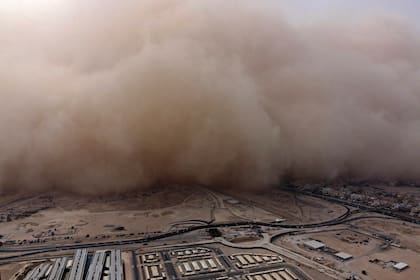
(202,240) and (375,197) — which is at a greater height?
(375,197)

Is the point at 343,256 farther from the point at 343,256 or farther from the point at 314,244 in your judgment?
the point at 314,244

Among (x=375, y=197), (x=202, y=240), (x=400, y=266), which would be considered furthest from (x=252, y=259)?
(x=375, y=197)

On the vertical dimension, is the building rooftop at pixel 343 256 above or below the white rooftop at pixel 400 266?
A: above

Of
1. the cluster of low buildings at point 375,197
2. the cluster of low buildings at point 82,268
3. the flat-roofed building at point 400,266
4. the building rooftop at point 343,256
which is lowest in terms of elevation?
the flat-roofed building at point 400,266

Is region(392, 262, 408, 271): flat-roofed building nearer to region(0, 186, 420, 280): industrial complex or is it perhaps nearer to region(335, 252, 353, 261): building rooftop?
region(0, 186, 420, 280): industrial complex

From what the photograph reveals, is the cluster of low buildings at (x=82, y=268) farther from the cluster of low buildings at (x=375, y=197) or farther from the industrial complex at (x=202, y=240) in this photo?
the cluster of low buildings at (x=375, y=197)

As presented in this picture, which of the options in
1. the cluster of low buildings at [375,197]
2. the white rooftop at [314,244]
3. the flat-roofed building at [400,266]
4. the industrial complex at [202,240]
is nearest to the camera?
the industrial complex at [202,240]

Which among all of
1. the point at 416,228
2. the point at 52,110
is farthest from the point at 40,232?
the point at 416,228

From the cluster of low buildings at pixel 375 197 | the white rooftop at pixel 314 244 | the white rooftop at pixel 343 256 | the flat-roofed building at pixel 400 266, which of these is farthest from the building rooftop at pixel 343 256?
the cluster of low buildings at pixel 375 197

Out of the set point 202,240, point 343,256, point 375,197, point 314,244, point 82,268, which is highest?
point 375,197

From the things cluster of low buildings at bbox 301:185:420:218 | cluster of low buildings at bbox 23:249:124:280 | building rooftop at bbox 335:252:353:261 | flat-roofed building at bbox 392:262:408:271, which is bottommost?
flat-roofed building at bbox 392:262:408:271

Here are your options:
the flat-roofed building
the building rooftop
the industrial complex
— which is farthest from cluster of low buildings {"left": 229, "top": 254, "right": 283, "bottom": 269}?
the flat-roofed building

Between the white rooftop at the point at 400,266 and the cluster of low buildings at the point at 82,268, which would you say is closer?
the cluster of low buildings at the point at 82,268
